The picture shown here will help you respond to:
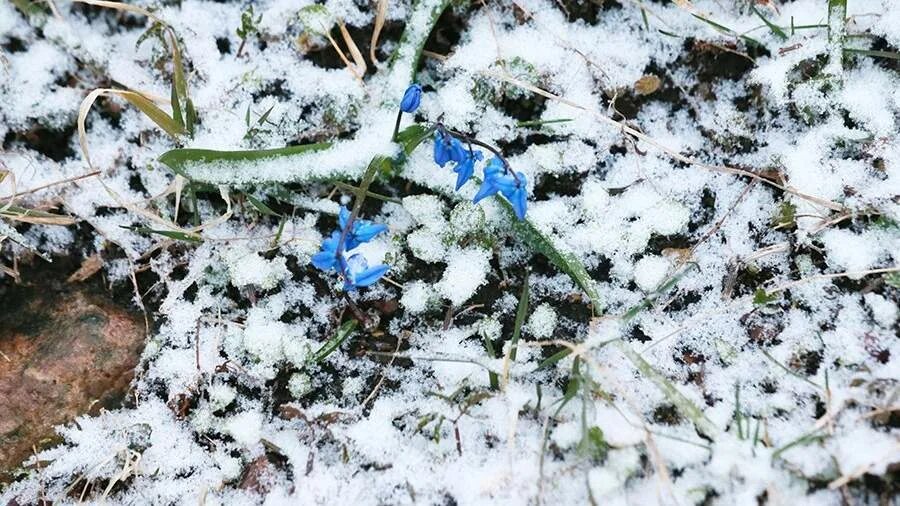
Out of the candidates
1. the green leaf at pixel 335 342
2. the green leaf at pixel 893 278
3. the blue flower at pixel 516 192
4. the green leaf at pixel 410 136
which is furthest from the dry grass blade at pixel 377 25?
the green leaf at pixel 893 278

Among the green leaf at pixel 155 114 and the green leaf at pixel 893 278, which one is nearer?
the green leaf at pixel 893 278

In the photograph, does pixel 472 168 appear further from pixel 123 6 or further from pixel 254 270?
pixel 123 6

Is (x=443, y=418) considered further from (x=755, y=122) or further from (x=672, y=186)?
(x=755, y=122)

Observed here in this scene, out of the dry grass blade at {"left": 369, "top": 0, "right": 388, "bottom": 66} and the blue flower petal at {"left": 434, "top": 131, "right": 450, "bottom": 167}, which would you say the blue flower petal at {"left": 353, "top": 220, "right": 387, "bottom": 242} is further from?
the dry grass blade at {"left": 369, "top": 0, "right": 388, "bottom": 66}

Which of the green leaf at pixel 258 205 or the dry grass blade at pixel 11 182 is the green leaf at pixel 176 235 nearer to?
the green leaf at pixel 258 205

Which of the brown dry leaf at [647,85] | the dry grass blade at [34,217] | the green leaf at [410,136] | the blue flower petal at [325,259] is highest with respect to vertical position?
the brown dry leaf at [647,85]

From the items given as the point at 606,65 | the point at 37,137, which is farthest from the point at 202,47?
the point at 606,65
